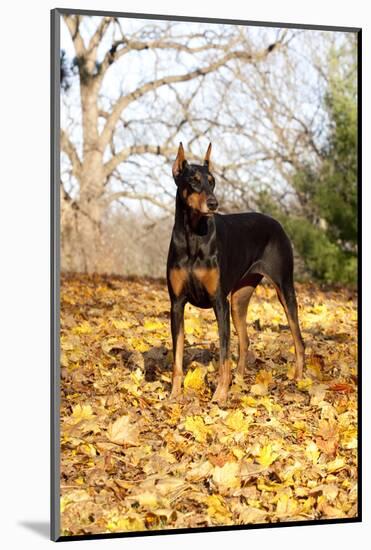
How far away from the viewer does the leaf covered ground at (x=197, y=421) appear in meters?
5.18

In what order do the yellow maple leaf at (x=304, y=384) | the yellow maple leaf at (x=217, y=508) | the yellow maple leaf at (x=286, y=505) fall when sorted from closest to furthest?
the yellow maple leaf at (x=217, y=508) → the yellow maple leaf at (x=286, y=505) → the yellow maple leaf at (x=304, y=384)

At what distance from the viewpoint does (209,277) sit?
5.50 metres

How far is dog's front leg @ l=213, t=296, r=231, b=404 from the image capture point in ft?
18.2

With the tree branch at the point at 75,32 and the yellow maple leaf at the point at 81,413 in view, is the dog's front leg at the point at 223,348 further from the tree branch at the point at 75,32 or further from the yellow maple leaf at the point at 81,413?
the tree branch at the point at 75,32

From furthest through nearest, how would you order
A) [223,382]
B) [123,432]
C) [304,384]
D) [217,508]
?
[304,384]
[223,382]
[123,432]
[217,508]

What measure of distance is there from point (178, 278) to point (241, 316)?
0.56m

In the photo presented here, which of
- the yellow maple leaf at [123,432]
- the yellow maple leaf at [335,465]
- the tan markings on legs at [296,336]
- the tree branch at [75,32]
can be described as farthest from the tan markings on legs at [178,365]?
the tree branch at [75,32]

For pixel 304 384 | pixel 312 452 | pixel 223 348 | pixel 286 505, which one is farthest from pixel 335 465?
pixel 223 348

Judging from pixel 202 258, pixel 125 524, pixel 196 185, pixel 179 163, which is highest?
pixel 179 163

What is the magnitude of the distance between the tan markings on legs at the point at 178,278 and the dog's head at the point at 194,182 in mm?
308

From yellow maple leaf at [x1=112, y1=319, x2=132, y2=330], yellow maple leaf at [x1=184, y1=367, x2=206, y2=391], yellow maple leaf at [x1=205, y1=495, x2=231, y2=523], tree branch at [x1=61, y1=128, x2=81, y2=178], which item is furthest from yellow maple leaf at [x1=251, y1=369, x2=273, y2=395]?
tree branch at [x1=61, y1=128, x2=81, y2=178]

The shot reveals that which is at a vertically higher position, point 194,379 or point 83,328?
point 83,328

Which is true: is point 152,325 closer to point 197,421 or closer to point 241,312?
point 241,312

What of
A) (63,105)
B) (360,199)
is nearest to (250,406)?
(360,199)
